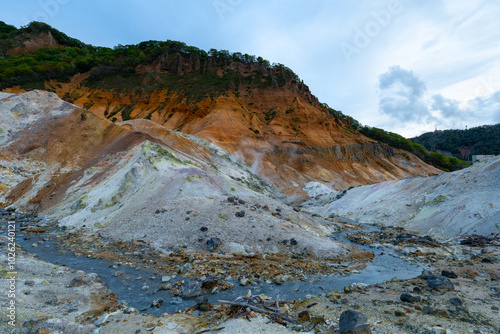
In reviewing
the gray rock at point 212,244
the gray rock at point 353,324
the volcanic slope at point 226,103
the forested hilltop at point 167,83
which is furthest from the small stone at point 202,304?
the forested hilltop at point 167,83

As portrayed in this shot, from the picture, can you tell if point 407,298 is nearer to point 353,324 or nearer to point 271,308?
point 353,324

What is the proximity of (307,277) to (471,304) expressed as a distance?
432 cm

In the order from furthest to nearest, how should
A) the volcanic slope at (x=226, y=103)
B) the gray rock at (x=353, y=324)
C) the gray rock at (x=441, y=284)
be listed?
the volcanic slope at (x=226, y=103), the gray rock at (x=441, y=284), the gray rock at (x=353, y=324)

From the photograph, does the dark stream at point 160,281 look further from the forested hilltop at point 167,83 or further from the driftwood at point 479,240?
the forested hilltop at point 167,83

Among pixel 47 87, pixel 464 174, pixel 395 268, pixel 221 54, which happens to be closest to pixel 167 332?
pixel 395 268

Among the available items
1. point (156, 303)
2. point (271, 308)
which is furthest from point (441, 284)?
point (156, 303)

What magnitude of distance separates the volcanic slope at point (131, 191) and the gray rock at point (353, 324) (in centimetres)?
650

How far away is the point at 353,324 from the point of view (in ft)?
15.8

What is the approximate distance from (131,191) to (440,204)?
69.1 ft

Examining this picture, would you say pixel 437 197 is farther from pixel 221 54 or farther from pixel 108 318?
pixel 221 54

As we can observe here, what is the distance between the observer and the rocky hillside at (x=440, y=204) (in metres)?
16.2

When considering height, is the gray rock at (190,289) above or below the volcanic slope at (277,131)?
below

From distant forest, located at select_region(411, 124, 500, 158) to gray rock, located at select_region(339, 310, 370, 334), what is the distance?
346 feet

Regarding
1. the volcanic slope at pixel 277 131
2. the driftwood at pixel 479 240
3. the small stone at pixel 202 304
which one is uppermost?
the volcanic slope at pixel 277 131
